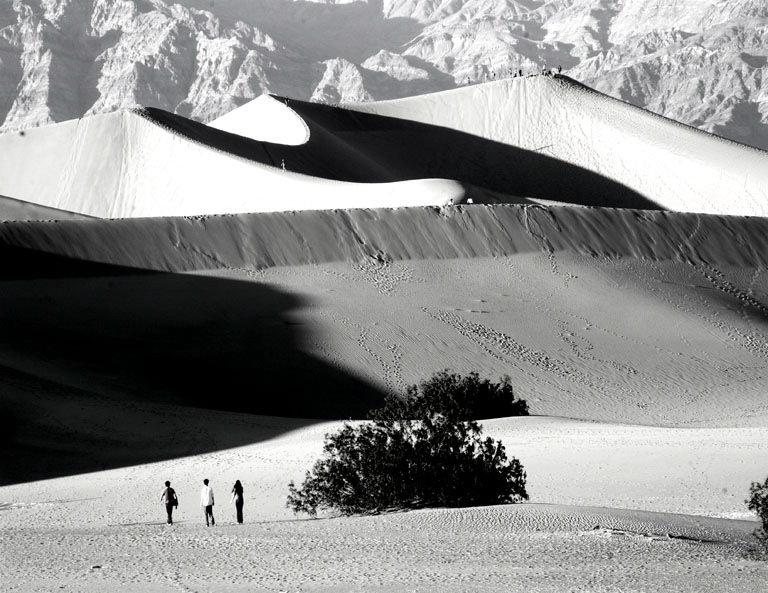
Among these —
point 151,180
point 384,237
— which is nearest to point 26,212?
point 151,180

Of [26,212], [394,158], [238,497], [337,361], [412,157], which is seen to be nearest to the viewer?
[238,497]

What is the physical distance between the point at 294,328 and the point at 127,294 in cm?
470

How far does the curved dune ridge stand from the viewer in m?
52.1

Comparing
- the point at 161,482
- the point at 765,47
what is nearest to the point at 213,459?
the point at 161,482

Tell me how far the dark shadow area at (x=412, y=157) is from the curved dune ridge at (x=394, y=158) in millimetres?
103

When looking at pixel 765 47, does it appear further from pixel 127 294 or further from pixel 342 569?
pixel 342 569

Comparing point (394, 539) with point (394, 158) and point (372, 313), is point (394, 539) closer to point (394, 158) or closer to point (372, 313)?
point (372, 313)

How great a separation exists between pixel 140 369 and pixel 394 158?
42.8 meters

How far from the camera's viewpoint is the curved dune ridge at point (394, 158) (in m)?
52.1

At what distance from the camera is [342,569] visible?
11.5 m

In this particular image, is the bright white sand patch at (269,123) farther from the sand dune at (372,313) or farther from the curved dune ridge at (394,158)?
the sand dune at (372,313)

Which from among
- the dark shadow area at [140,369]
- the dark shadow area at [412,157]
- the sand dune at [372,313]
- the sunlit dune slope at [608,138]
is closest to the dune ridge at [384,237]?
the sand dune at [372,313]

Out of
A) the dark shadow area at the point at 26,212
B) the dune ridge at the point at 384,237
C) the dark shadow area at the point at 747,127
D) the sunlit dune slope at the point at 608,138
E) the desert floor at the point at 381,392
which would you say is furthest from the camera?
the dark shadow area at the point at 747,127

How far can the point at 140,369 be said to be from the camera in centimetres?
2934
